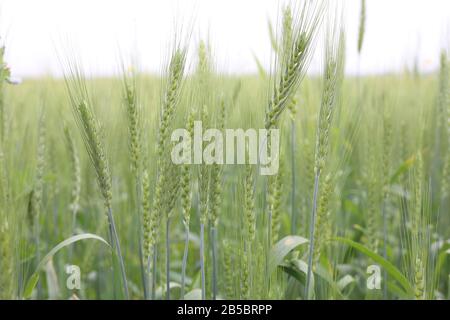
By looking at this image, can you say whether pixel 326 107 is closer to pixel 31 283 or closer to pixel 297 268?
pixel 297 268

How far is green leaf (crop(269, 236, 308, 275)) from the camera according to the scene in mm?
1420

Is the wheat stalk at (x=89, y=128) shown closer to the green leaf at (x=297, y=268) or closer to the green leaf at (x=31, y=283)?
the green leaf at (x=31, y=283)

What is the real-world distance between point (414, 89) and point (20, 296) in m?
3.68

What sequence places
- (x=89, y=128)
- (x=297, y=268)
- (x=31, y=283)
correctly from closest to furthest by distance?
(x=89, y=128) < (x=31, y=283) < (x=297, y=268)

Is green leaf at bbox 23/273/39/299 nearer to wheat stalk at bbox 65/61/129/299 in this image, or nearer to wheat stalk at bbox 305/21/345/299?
wheat stalk at bbox 65/61/129/299

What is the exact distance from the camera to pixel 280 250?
1524 millimetres

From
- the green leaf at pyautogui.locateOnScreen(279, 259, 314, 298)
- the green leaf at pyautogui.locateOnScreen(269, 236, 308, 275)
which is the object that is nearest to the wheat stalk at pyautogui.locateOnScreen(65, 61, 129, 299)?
the green leaf at pyautogui.locateOnScreen(269, 236, 308, 275)

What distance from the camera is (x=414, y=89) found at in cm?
434

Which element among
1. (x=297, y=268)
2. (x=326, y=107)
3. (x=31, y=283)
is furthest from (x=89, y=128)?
(x=297, y=268)

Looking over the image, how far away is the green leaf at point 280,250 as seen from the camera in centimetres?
142

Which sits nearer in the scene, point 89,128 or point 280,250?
point 89,128

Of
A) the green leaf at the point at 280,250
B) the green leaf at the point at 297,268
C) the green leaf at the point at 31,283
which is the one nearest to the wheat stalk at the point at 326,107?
the green leaf at the point at 280,250

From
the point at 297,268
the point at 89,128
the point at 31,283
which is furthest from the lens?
the point at 297,268
